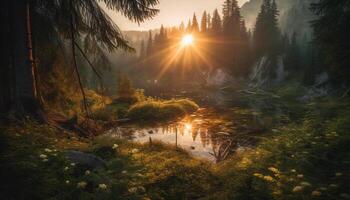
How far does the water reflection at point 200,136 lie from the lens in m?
11.7

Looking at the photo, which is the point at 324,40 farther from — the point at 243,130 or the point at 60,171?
the point at 60,171

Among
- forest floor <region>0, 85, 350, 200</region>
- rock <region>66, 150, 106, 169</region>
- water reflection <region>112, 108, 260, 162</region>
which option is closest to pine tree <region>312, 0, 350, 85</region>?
water reflection <region>112, 108, 260, 162</region>

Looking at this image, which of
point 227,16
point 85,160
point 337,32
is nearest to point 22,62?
point 85,160

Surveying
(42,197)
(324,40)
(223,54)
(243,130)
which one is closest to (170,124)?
(243,130)

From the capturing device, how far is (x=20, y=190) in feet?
12.9

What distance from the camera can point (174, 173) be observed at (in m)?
6.88

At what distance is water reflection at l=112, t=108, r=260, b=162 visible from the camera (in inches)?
462

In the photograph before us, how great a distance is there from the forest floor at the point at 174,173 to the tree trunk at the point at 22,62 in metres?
0.93

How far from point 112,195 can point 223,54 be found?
6235 centimetres

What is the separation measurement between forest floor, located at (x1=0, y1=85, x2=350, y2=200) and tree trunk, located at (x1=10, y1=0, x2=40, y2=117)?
93 cm

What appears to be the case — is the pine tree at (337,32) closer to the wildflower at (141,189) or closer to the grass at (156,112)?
the wildflower at (141,189)

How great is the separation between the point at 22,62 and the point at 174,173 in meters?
5.69

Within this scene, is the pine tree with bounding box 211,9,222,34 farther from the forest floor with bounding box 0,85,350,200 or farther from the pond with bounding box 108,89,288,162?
the forest floor with bounding box 0,85,350,200

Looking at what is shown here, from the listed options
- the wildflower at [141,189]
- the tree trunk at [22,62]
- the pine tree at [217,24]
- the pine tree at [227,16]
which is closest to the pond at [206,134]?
the tree trunk at [22,62]
